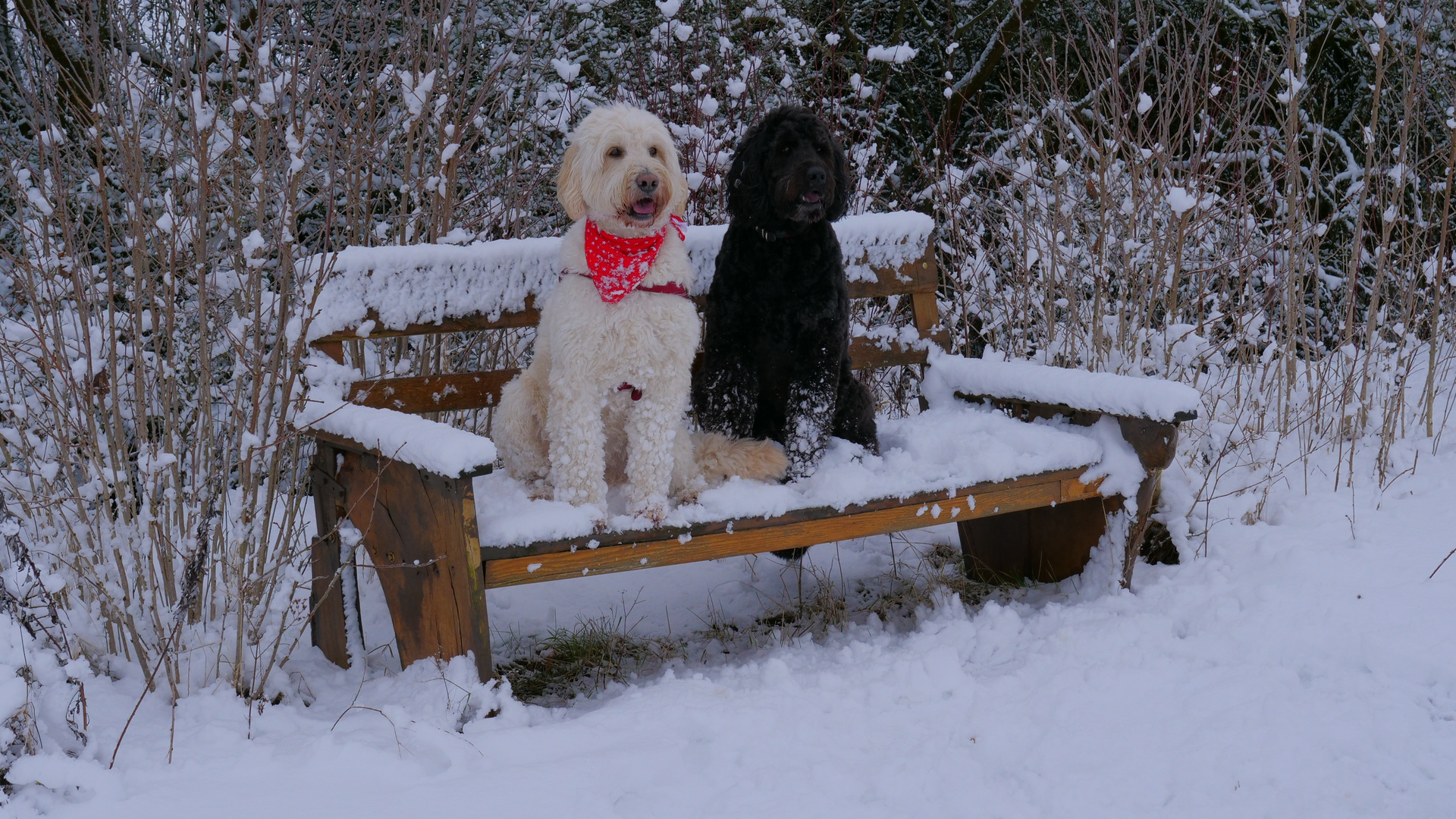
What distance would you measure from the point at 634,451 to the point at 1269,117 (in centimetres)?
583

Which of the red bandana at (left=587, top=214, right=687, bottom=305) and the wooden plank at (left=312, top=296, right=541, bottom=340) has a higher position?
the red bandana at (left=587, top=214, right=687, bottom=305)

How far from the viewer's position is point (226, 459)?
2414mm

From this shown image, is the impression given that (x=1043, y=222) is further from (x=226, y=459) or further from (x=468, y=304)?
(x=226, y=459)

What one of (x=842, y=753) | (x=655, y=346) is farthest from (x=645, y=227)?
(x=842, y=753)

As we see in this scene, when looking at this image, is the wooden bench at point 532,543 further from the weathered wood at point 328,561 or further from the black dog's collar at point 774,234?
the black dog's collar at point 774,234

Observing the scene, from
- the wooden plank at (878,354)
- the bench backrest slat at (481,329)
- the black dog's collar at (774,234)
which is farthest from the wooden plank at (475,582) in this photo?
the wooden plank at (878,354)

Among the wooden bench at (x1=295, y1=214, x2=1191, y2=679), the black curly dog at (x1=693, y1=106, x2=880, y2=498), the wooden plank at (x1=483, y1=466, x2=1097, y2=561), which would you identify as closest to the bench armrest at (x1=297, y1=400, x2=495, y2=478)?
the wooden bench at (x1=295, y1=214, x2=1191, y2=679)

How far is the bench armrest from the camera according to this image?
202 centimetres

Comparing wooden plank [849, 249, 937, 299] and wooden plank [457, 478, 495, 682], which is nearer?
wooden plank [457, 478, 495, 682]

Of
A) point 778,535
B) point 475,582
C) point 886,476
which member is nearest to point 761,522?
point 778,535

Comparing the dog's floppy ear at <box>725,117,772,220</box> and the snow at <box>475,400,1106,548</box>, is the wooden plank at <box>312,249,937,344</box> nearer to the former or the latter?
the snow at <box>475,400,1106,548</box>

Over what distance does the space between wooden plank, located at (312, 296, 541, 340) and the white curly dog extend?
1.52ft

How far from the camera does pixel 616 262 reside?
96.4 inches

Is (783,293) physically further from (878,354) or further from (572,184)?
(878,354)
